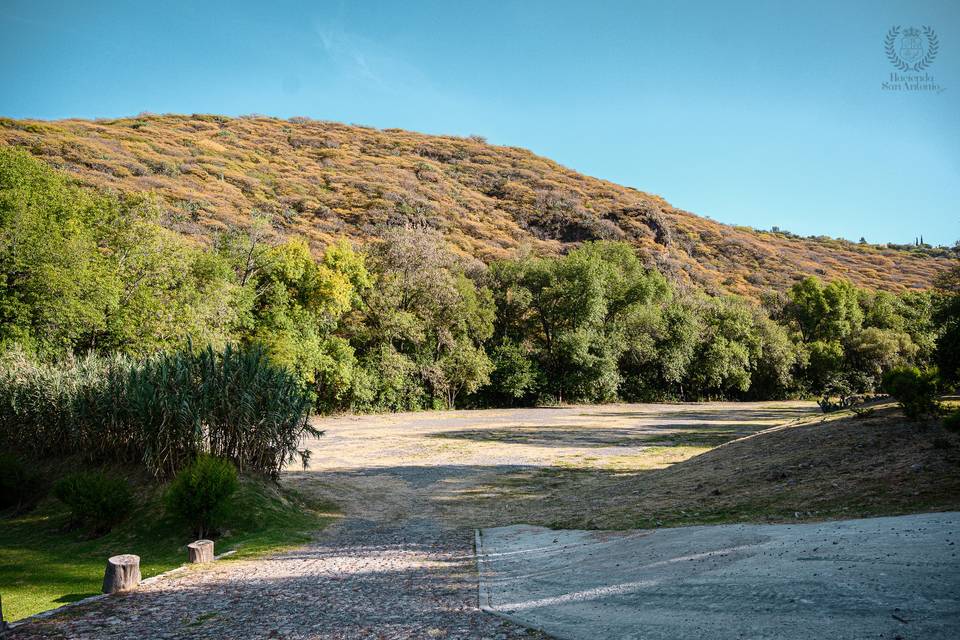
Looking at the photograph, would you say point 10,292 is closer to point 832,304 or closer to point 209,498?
point 209,498

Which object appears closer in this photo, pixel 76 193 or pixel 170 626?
pixel 170 626

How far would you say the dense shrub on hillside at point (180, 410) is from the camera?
38.3 feet

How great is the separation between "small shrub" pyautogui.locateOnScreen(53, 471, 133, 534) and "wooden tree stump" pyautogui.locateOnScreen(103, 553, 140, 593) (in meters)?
4.78

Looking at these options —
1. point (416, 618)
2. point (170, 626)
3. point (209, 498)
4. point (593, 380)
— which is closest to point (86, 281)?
point (209, 498)

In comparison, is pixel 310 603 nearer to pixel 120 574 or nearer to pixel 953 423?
pixel 120 574

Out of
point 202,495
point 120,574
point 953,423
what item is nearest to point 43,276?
point 202,495

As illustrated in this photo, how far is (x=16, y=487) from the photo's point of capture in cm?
1332

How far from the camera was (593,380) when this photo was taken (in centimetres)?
4259

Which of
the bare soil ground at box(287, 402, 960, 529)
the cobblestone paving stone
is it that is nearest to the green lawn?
the cobblestone paving stone

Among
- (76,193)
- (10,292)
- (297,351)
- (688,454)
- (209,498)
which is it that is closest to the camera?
(209,498)

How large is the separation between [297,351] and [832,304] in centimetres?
5483

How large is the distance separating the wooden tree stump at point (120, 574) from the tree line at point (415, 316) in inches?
284

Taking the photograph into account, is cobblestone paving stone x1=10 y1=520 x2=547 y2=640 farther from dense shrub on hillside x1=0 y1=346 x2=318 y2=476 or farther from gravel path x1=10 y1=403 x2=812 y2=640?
dense shrub on hillside x1=0 y1=346 x2=318 y2=476

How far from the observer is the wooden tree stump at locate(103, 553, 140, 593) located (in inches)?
263
